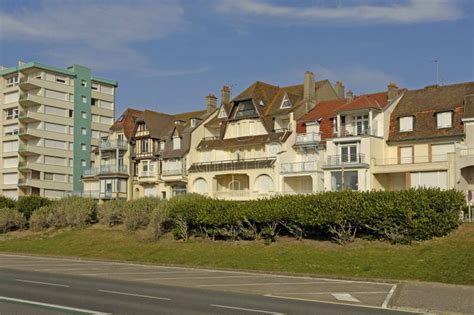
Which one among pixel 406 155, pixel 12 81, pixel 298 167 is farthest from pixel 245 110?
pixel 12 81

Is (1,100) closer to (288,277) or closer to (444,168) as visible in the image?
(444,168)

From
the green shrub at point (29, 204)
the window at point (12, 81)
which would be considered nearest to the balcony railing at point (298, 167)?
the green shrub at point (29, 204)

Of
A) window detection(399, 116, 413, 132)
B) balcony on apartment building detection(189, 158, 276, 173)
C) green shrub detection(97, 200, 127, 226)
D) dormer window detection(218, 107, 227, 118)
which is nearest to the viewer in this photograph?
window detection(399, 116, 413, 132)

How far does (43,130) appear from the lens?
82.9 m

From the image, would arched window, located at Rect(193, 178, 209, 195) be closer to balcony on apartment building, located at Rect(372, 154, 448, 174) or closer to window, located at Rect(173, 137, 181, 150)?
window, located at Rect(173, 137, 181, 150)

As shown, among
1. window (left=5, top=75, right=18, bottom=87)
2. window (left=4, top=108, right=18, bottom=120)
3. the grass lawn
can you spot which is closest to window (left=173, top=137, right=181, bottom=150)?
the grass lawn

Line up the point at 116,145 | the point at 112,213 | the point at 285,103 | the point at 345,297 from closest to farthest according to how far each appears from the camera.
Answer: the point at 345,297 → the point at 112,213 → the point at 285,103 → the point at 116,145

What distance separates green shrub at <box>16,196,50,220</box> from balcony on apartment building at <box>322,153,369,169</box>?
1066 inches

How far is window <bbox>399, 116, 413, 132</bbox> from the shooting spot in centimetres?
4969

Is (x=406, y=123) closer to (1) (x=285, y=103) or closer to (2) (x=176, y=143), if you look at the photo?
(1) (x=285, y=103)

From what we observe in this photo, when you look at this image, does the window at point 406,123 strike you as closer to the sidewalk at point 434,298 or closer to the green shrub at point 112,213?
the green shrub at point 112,213

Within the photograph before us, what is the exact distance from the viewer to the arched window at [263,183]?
56.3 meters

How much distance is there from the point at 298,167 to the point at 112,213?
16.6 metres

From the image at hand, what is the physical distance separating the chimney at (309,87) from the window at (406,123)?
1133cm
